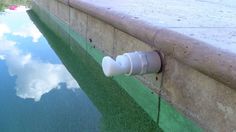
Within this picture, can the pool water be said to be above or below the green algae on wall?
below

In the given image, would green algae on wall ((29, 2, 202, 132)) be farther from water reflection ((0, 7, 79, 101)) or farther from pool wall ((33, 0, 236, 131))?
water reflection ((0, 7, 79, 101))

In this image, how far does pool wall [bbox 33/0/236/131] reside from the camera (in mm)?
1361

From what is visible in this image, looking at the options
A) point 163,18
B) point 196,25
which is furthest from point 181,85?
point 163,18

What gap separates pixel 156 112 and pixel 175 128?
0.76 feet

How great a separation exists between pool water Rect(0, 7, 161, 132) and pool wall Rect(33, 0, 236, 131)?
11 cm

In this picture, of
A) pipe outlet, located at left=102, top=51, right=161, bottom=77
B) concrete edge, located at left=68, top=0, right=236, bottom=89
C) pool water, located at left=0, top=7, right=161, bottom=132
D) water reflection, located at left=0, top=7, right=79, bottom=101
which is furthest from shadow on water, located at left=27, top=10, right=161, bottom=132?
concrete edge, located at left=68, top=0, right=236, bottom=89

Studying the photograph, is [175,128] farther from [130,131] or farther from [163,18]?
[163,18]

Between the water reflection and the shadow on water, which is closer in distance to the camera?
the shadow on water

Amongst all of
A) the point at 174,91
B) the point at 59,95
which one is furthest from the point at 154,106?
the point at 59,95

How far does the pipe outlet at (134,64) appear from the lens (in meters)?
1.69

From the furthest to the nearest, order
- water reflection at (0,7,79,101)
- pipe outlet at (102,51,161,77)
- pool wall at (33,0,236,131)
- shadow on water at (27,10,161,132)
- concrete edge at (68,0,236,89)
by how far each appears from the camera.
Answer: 1. water reflection at (0,7,79,101)
2. shadow on water at (27,10,161,132)
3. pipe outlet at (102,51,161,77)
4. pool wall at (33,0,236,131)
5. concrete edge at (68,0,236,89)

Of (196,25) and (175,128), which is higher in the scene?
(196,25)

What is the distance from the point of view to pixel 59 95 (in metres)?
Answer: 2.59

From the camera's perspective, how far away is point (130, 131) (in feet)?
6.48
